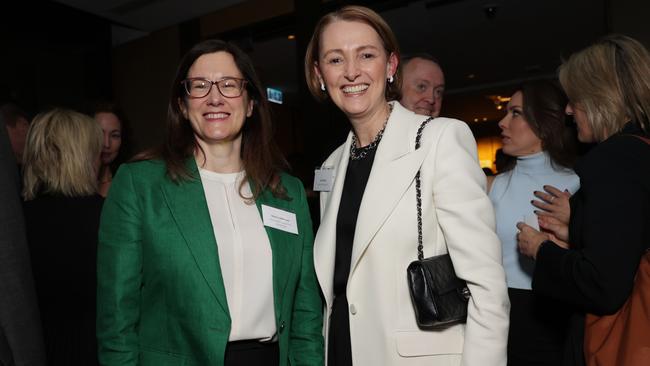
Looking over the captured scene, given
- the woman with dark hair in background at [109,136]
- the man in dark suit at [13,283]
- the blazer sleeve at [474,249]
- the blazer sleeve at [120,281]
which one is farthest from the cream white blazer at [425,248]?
the woman with dark hair in background at [109,136]

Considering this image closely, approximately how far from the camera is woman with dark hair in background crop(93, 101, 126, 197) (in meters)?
3.22

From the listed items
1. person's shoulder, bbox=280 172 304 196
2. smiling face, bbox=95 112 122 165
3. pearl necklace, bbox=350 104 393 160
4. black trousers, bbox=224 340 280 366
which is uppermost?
smiling face, bbox=95 112 122 165

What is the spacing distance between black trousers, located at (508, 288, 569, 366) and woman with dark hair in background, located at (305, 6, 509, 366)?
1.00 metres

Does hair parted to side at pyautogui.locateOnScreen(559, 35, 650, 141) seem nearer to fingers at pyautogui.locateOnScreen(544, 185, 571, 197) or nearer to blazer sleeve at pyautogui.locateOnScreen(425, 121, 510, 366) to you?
fingers at pyautogui.locateOnScreen(544, 185, 571, 197)

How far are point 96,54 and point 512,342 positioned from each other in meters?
5.78

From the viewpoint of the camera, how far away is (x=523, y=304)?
7.48ft

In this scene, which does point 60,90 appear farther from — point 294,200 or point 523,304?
point 523,304

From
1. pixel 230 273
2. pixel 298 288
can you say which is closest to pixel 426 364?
pixel 298 288

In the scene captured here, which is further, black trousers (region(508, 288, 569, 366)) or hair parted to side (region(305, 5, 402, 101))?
black trousers (region(508, 288, 569, 366))

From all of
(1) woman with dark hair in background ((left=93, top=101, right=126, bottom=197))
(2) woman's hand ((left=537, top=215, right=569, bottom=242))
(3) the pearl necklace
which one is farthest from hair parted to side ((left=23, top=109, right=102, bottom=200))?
(2) woman's hand ((left=537, top=215, right=569, bottom=242))

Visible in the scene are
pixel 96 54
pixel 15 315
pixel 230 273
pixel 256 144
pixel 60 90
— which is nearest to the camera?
pixel 15 315

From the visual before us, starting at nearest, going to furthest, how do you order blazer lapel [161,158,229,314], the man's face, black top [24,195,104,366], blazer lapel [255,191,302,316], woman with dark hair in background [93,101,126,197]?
blazer lapel [161,158,229,314], blazer lapel [255,191,302,316], black top [24,195,104,366], the man's face, woman with dark hair in background [93,101,126,197]

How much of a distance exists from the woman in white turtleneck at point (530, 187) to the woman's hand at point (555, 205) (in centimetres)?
6

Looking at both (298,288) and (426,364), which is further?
(298,288)
